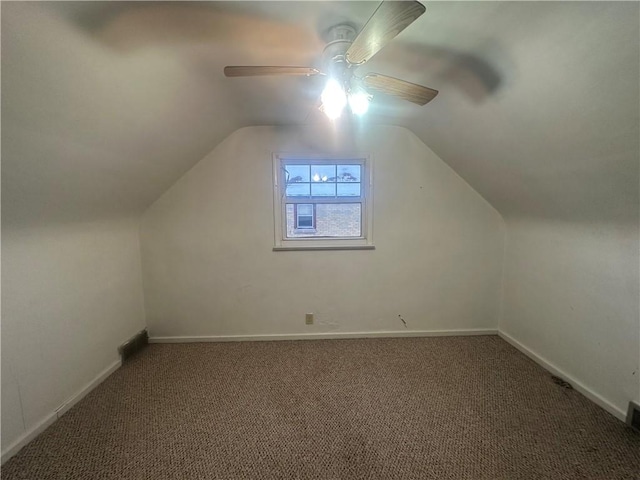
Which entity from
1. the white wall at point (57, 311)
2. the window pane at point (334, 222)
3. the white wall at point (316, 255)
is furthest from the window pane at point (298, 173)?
the white wall at point (57, 311)

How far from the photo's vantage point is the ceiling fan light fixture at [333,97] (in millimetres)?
1241

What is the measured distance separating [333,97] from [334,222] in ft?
5.18

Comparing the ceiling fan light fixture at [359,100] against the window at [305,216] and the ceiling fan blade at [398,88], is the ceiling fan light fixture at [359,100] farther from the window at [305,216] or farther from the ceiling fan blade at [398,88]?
the window at [305,216]

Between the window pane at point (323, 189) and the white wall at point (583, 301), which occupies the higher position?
the window pane at point (323, 189)

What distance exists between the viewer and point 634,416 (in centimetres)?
165

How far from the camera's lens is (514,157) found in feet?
6.18

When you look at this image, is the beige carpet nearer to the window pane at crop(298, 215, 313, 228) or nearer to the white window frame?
the white window frame

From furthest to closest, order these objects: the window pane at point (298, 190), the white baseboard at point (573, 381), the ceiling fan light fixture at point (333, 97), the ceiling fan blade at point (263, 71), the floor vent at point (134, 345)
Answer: the window pane at point (298, 190) → the floor vent at point (134, 345) → the white baseboard at point (573, 381) → the ceiling fan light fixture at point (333, 97) → the ceiling fan blade at point (263, 71)

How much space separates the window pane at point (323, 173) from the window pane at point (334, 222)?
25cm

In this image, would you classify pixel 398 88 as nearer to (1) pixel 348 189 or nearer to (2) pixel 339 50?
(2) pixel 339 50

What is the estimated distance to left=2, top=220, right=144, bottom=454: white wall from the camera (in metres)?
1.50

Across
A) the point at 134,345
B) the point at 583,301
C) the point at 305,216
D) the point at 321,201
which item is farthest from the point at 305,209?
the point at 583,301

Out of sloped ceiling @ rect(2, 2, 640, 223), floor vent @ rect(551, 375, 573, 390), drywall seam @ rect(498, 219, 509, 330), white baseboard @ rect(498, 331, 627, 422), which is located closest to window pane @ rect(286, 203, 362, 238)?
sloped ceiling @ rect(2, 2, 640, 223)

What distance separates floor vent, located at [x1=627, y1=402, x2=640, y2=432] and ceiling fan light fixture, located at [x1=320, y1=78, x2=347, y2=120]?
8.35 ft
